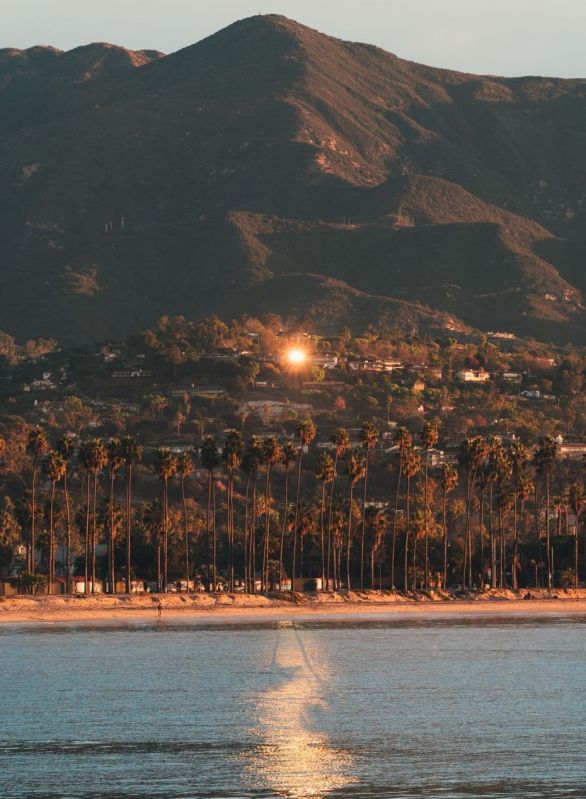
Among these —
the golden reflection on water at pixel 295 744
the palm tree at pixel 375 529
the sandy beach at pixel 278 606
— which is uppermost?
the palm tree at pixel 375 529

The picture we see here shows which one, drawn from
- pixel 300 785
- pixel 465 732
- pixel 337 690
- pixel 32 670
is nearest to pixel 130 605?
pixel 32 670

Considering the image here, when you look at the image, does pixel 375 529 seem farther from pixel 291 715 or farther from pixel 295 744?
pixel 295 744

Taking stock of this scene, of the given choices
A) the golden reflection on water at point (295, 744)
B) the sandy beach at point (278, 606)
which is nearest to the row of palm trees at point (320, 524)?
the sandy beach at point (278, 606)

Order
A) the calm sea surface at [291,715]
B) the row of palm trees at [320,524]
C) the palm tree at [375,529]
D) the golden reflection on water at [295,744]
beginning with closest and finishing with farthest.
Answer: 1. the golden reflection on water at [295,744]
2. the calm sea surface at [291,715]
3. the row of palm trees at [320,524]
4. the palm tree at [375,529]

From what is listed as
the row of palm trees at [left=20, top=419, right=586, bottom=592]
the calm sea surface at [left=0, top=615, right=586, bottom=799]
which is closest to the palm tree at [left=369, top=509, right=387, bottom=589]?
the row of palm trees at [left=20, top=419, right=586, bottom=592]

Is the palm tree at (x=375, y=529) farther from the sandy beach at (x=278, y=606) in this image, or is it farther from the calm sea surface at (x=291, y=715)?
the calm sea surface at (x=291, y=715)

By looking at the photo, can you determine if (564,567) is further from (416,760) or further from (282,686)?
(416,760)
